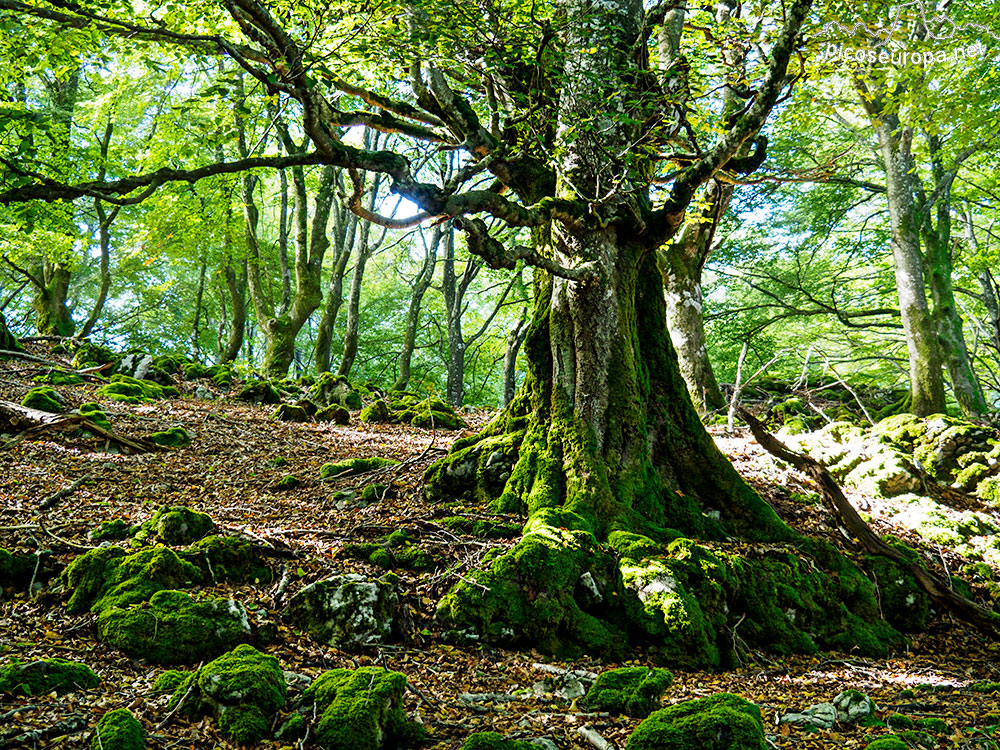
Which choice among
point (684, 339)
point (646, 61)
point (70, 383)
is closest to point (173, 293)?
point (70, 383)

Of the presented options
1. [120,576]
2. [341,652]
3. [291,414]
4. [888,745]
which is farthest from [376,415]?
[888,745]

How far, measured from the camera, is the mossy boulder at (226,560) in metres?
4.14

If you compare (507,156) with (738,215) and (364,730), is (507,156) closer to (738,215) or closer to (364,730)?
(364,730)

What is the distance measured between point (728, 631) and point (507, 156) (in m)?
4.99

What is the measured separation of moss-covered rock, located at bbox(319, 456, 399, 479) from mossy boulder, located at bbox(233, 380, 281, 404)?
544cm

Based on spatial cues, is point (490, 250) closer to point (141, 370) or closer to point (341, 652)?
point (341, 652)

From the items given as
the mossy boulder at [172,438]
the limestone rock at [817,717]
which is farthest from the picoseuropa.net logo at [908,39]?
the mossy boulder at [172,438]

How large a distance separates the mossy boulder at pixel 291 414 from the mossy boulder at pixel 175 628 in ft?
23.1

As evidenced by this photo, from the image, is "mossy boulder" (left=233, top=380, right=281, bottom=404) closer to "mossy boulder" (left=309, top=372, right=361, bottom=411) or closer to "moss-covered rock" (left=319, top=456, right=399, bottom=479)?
"mossy boulder" (left=309, top=372, right=361, bottom=411)

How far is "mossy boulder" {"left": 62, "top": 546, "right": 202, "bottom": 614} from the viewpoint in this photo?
3615 millimetres

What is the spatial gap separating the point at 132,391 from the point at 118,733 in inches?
383

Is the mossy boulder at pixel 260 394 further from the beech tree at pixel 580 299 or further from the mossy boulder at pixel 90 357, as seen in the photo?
the beech tree at pixel 580 299

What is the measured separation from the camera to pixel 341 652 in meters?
3.62

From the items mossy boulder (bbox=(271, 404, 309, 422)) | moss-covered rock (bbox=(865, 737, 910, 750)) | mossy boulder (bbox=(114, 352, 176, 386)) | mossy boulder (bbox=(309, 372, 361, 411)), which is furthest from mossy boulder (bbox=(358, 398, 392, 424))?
moss-covered rock (bbox=(865, 737, 910, 750))
